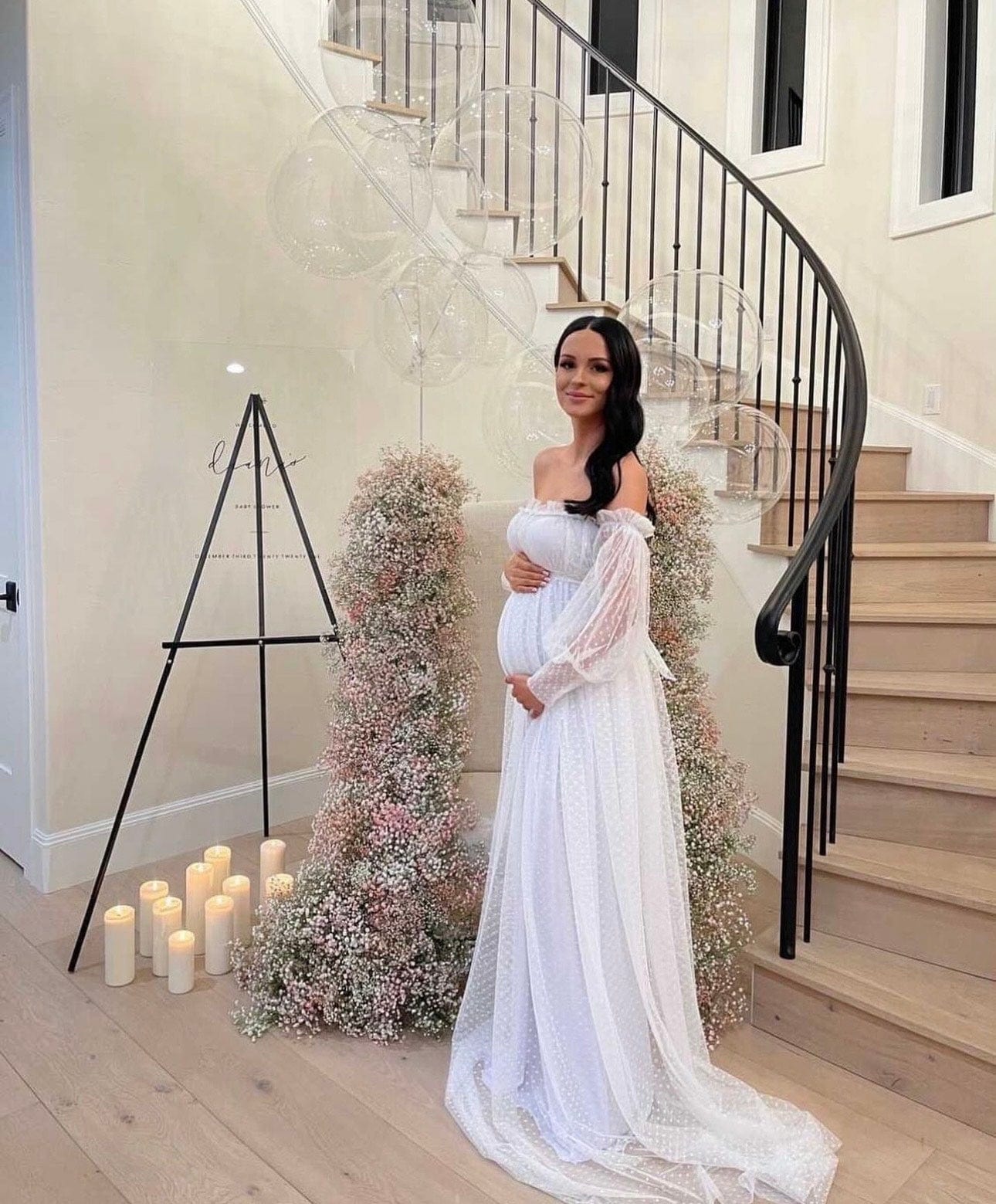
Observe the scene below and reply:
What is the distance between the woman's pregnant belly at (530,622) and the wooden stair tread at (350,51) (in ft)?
5.52

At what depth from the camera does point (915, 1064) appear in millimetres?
2082

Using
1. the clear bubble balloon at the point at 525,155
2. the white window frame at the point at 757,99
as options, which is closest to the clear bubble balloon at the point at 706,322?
the clear bubble balloon at the point at 525,155

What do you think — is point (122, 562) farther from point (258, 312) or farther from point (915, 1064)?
point (915, 1064)

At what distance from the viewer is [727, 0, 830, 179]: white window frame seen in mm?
4680

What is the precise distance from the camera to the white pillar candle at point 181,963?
254cm

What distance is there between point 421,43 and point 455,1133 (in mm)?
2649

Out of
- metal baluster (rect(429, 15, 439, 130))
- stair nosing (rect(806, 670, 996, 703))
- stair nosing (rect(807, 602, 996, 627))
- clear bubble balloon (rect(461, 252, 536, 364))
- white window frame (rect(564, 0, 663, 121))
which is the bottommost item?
stair nosing (rect(806, 670, 996, 703))

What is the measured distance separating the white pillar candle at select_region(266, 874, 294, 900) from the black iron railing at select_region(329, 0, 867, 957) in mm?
1335

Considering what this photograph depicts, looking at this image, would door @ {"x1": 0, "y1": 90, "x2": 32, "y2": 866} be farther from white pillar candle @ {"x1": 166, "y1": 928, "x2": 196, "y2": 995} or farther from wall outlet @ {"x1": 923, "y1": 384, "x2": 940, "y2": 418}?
wall outlet @ {"x1": 923, "y1": 384, "x2": 940, "y2": 418}

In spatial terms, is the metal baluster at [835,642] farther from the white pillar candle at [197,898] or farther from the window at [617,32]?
the window at [617,32]

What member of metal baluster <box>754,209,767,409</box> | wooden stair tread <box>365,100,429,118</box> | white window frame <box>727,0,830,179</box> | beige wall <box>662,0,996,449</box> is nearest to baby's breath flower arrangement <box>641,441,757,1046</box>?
metal baluster <box>754,209,767,409</box>

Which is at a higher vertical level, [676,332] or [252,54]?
[252,54]

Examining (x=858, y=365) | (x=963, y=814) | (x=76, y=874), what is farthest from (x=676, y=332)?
(x=76, y=874)

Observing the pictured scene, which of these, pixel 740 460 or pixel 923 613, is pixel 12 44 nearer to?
pixel 740 460
